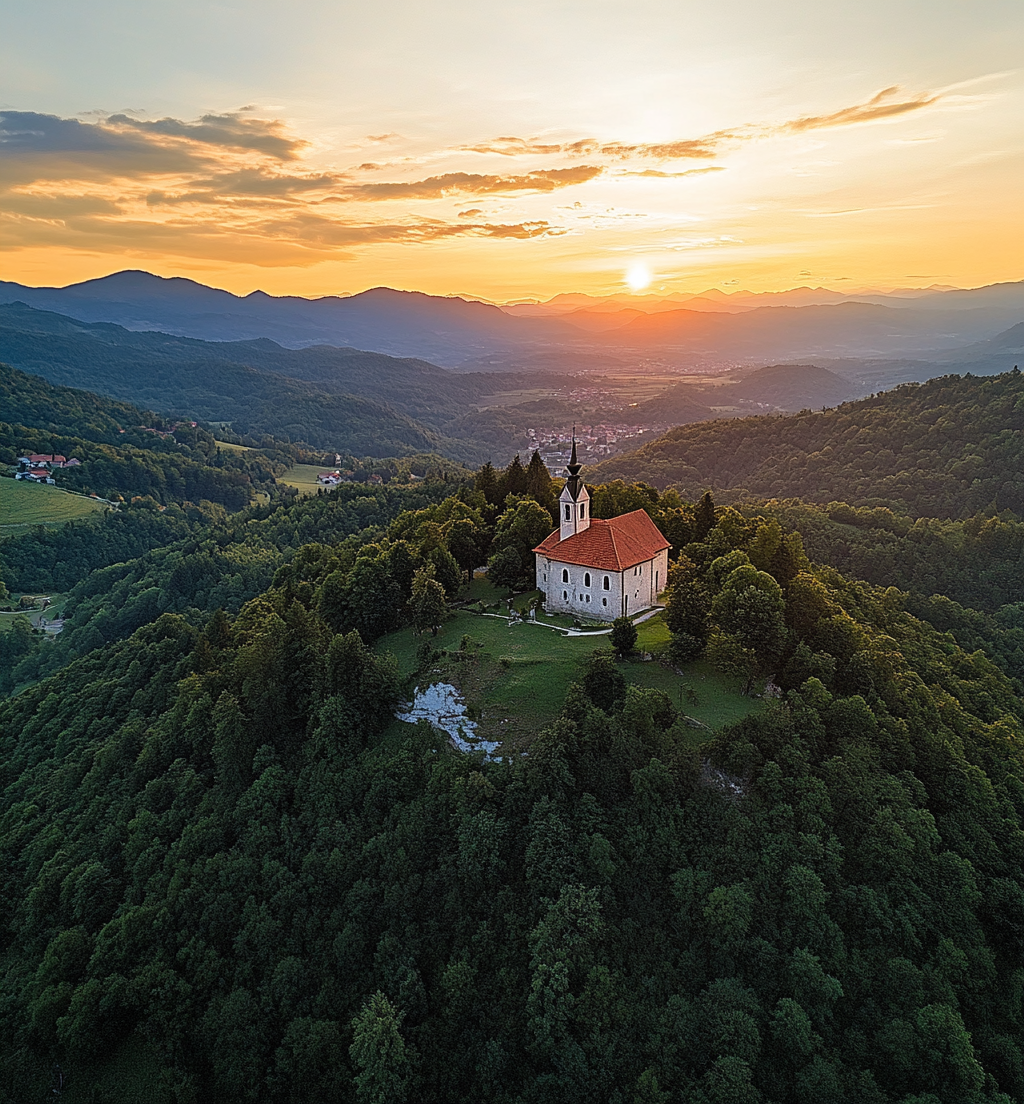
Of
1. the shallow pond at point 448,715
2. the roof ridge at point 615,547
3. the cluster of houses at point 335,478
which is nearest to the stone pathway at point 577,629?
the roof ridge at point 615,547

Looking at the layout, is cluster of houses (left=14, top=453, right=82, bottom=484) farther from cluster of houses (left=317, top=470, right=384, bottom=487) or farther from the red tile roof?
the red tile roof

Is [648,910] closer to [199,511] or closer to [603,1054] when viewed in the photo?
[603,1054]

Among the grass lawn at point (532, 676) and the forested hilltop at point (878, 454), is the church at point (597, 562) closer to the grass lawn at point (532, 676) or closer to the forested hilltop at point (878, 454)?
the grass lawn at point (532, 676)

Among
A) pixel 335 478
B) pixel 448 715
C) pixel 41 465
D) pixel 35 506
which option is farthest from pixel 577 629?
pixel 41 465

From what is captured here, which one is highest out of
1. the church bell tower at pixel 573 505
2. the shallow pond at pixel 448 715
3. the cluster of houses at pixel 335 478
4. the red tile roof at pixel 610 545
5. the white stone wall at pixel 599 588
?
the church bell tower at pixel 573 505

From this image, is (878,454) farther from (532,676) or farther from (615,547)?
(532,676)

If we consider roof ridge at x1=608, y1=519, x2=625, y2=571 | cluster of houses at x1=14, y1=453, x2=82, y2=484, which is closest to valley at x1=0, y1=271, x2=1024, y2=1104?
roof ridge at x1=608, y1=519, x2=625, y2=571
